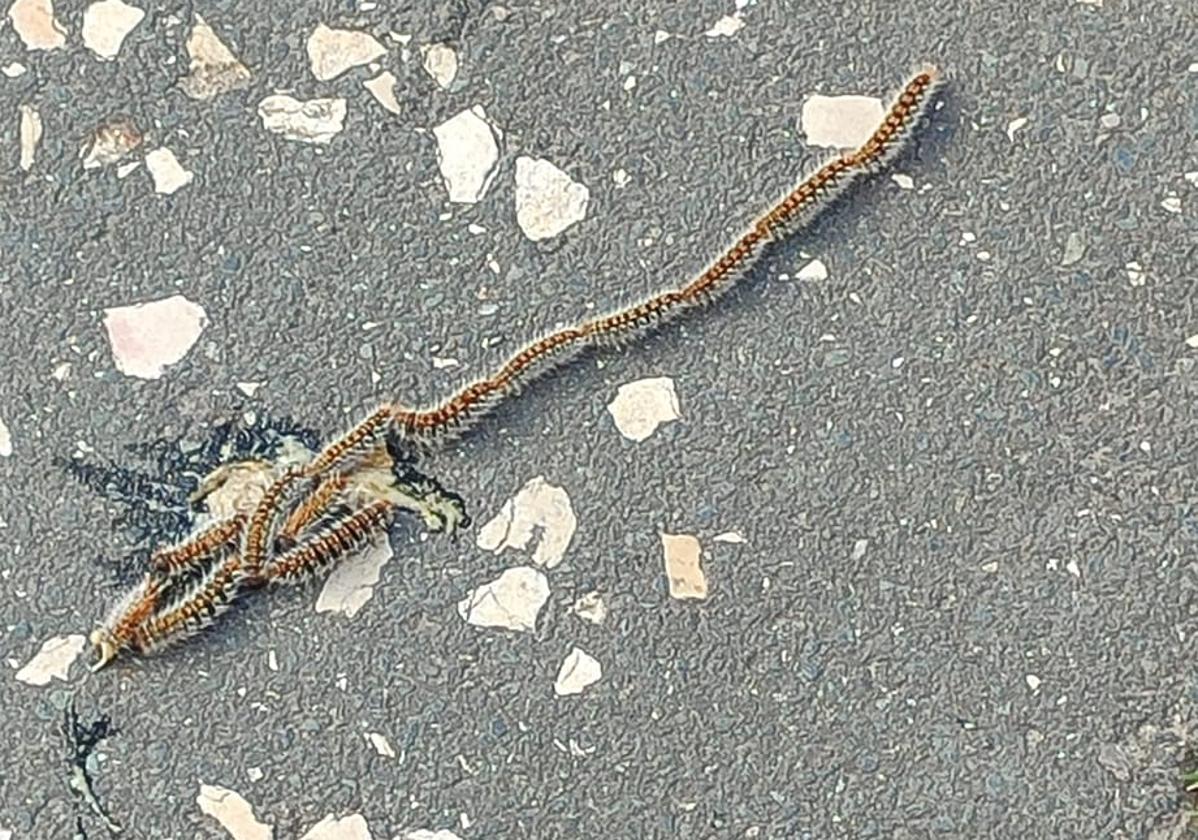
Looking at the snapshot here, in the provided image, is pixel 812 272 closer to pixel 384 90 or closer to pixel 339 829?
pixel 384 90

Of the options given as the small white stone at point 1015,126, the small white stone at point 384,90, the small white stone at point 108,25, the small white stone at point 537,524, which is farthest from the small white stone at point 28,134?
the small white stone at point 1015,126

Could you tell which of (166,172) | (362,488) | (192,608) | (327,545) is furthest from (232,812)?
(166,172)

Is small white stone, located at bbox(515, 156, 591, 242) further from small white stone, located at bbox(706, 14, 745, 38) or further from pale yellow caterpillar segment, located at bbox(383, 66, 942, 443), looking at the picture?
small white stone, located at bbox(706, 14, 745, 38)

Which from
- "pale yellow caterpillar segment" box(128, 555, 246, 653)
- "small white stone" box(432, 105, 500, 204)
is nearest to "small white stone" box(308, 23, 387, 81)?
"small white stone" box(432, 105, 500, 204)

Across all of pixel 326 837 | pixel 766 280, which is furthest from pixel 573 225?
pixel 326 837

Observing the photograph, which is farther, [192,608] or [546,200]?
[546,200]
